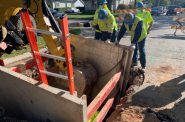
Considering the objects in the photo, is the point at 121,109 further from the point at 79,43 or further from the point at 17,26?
the point at 17,26

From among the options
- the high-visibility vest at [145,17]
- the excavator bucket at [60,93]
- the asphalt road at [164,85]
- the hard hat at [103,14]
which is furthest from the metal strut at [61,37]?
the hard hat at [103,14]

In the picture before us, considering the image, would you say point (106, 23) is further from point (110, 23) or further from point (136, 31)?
point (136, 31)

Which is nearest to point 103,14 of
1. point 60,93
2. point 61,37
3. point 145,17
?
point 145,17

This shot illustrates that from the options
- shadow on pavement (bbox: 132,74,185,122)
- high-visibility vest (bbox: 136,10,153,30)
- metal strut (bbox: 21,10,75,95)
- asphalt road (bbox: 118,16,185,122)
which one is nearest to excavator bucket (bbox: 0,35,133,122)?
metal strut (bbox: 21,10,75,95)

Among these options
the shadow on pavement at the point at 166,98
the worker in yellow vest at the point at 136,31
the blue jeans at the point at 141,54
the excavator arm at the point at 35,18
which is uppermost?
the excavator arm at the point at 35,18

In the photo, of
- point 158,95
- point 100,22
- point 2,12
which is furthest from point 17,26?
point 100,22

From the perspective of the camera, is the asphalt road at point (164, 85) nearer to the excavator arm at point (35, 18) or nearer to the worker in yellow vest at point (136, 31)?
the worker in yellow vest at point (136, 31)

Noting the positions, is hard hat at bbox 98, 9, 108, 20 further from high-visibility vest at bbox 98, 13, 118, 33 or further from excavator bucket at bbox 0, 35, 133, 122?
excavator bucket at bbox 0, 35, 133, 122

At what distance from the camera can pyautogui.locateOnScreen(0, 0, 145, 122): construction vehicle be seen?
2836 millimetres

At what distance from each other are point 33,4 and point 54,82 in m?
1.72

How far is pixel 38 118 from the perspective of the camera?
3.15 meters

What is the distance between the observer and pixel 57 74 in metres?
3.14

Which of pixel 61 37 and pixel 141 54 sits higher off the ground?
pixel 61 37

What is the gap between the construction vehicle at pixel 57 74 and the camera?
112 inches
